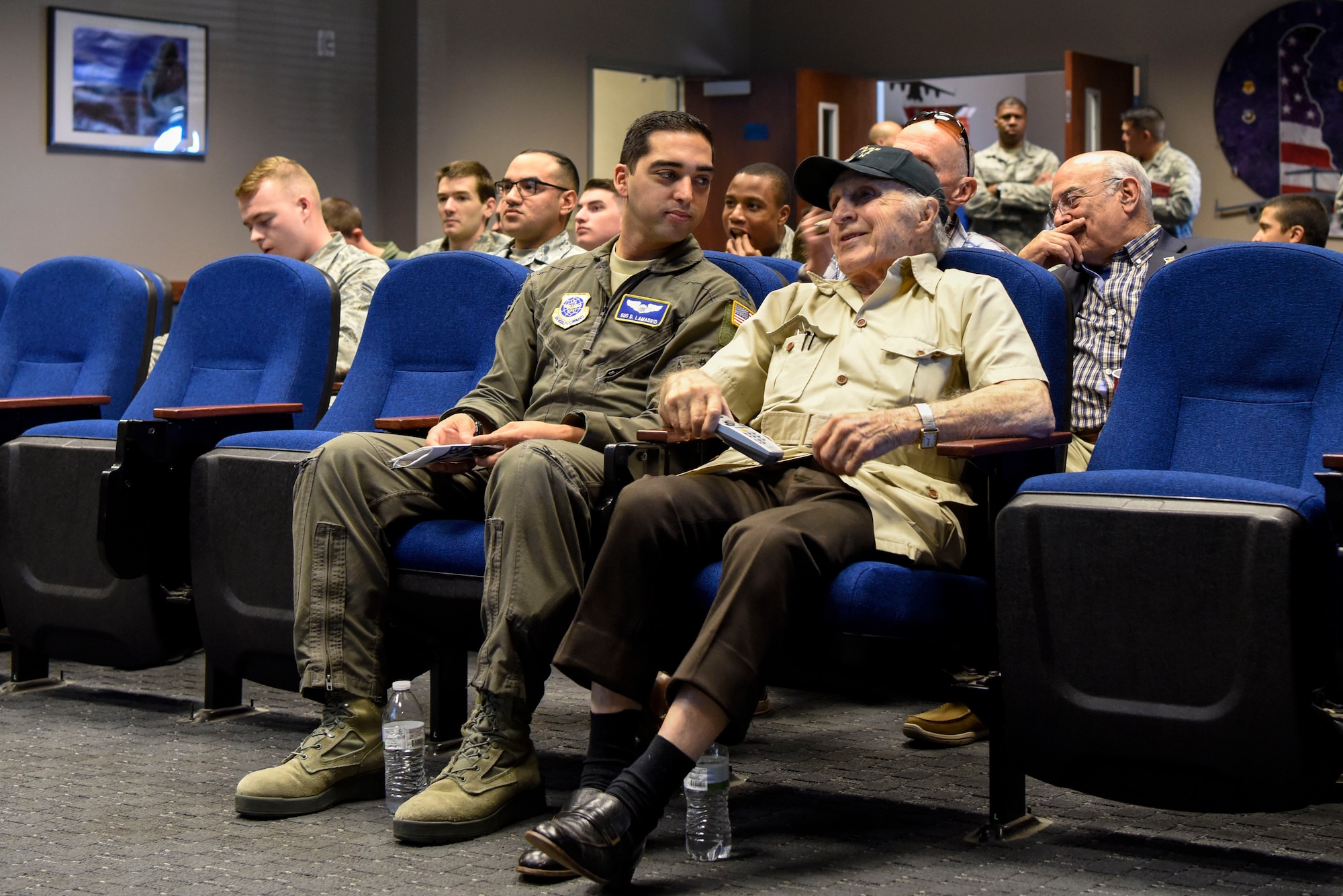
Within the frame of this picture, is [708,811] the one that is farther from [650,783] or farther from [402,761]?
[402,761]

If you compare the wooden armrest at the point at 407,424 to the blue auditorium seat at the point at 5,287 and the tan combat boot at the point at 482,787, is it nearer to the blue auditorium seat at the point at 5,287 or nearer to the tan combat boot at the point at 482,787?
the tan combat boot at the point at 482,787

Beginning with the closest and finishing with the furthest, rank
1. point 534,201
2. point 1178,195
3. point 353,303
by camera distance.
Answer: point 353,303
point 534,201
point 1178,195

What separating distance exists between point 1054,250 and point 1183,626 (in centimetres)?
120

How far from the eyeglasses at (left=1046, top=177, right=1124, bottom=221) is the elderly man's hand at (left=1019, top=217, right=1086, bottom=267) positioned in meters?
0.08

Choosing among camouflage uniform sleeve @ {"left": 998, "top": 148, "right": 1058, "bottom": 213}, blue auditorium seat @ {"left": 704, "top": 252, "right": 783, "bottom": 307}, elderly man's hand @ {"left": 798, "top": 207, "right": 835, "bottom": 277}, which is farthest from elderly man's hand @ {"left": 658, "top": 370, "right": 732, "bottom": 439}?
camouflage uniform sleeve @ {"left": 998, "top": 148, "right": 1058, "bottom": 213}

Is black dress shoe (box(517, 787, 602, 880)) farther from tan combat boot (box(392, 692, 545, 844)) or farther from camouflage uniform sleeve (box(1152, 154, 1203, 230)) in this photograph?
camouflage uniform sleeve (box(1152, 154, 1203, 230))

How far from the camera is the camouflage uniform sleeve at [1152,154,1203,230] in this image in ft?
22.7

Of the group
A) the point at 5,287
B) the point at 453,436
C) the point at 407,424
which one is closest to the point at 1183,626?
the point at 453,436

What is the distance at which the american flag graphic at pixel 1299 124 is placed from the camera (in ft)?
24.9

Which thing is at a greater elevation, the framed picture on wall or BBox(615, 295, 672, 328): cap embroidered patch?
the framed picture on wall

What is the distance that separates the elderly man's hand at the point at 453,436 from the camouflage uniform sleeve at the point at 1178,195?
487cm

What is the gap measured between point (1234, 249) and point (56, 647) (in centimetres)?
246

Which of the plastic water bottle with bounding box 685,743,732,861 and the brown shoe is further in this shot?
the brown shoe

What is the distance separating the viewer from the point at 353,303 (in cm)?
396
